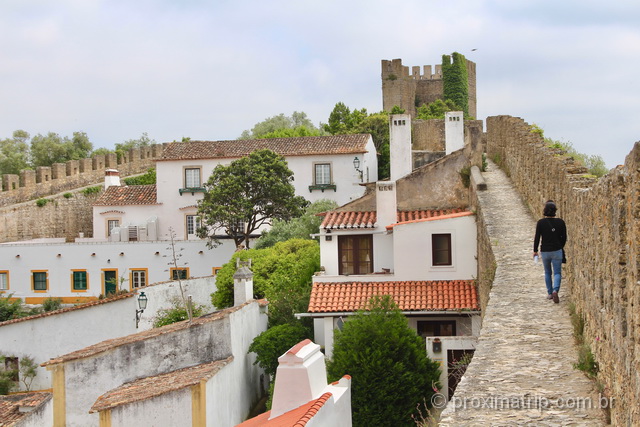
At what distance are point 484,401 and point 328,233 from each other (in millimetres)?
16184

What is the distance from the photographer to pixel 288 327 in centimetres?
2136

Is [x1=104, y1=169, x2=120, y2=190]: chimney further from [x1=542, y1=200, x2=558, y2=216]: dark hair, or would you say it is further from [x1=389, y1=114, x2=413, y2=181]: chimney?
[x1=542, y1=200, x2=558, y2=216]: dark hair

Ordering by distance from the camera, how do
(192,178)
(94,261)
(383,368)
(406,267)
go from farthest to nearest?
(192,178), (94,261), (406,267), (383,368)

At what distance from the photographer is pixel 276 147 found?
43688 millimetres

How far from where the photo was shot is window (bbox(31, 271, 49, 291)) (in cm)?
3988

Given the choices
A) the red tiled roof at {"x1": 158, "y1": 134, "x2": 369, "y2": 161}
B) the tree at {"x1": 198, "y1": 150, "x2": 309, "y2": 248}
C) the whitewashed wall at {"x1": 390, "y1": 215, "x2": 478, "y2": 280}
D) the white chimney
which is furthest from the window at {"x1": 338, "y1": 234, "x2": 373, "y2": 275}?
the red tiled roof at {"x1": 158, "y1": 134, "x2": 369, "y2": 161}

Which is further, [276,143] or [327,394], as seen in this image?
[276,143]

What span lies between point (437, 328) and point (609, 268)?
13.9m

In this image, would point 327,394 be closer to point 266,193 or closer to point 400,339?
point 400,339

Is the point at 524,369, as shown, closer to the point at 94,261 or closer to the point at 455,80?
the point at 94,261

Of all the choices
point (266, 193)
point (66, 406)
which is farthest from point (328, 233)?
point (266, 193)

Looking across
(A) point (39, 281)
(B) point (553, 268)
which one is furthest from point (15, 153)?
(B) point (553, 268)

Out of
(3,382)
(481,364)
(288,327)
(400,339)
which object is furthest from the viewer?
(3,382)

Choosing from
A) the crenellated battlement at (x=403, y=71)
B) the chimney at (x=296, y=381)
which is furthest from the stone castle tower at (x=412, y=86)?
the chimney at (x=296, y=381)
